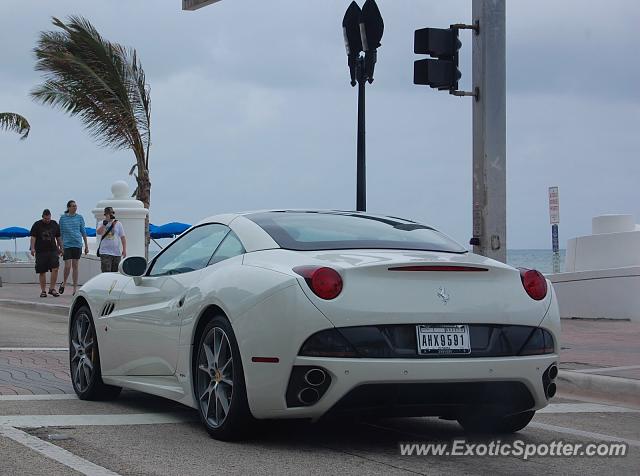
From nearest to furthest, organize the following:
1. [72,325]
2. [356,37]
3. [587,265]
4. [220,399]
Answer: [220,399], [72,325], [356,37], [587,265]

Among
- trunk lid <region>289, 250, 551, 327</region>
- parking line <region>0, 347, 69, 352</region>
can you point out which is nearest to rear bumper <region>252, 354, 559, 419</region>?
trunk lid <region>289, 250, 551, 327</region>

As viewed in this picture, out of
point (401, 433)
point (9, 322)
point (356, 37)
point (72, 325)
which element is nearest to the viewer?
point (401, 433)

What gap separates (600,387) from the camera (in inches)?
386

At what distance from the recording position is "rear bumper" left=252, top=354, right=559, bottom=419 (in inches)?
240

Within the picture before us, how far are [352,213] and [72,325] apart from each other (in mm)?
2520

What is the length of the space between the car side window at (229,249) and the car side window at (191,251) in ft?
0.24

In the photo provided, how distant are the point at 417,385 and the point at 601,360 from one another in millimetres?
5843

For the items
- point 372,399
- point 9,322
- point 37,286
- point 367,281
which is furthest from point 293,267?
point 37,286

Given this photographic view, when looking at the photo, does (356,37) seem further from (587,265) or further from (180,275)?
(180,275)

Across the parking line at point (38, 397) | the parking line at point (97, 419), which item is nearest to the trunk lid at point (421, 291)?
the parking line at point (97, 419)

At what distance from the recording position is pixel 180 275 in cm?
750

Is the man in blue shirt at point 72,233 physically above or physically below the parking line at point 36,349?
above

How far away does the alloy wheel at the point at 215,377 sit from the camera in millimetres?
6586

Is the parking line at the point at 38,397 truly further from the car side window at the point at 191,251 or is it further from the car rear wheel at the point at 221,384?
the car rear wheel at the point at 221,384
